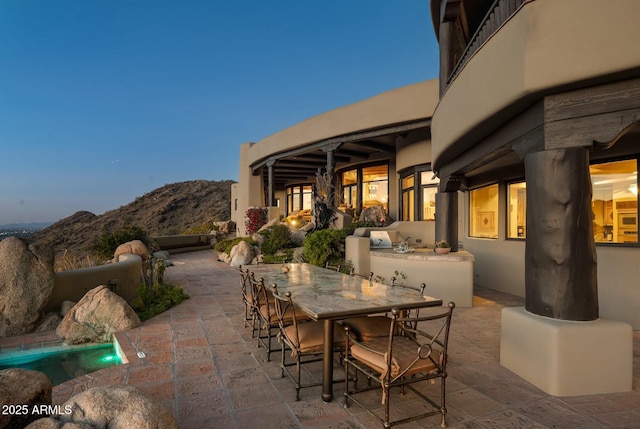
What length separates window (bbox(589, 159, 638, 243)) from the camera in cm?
582

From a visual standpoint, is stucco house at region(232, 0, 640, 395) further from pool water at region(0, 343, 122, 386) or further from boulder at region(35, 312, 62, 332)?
boulder at region(35, 312, 62, 332)

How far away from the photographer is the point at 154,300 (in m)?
7.01

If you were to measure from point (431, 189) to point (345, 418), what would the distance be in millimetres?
11188

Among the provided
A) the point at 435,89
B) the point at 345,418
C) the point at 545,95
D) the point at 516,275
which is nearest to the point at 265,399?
the point at 345,418

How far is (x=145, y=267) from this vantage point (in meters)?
8.34

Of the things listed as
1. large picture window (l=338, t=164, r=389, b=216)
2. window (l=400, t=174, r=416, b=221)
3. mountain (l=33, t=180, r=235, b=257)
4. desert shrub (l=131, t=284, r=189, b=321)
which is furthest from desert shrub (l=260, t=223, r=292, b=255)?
mountain (l=33, t=180, r=235, b=257)

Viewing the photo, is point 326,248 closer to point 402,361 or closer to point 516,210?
point 516,210

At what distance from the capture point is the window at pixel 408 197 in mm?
14250

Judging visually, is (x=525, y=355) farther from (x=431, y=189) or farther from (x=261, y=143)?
(x=261, y=143)

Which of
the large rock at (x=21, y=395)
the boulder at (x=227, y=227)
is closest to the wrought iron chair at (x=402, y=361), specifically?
the large rock at (x=21, y=395)

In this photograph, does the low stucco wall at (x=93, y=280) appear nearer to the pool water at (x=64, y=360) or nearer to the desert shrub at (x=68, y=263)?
the desert shrub at (x=68, y=263)

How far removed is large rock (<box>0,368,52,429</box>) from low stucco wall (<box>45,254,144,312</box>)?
4.68 meters

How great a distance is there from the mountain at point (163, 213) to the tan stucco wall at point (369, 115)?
30258 millimetres

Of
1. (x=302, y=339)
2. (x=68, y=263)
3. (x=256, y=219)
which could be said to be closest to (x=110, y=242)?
(x=68, y=263)
